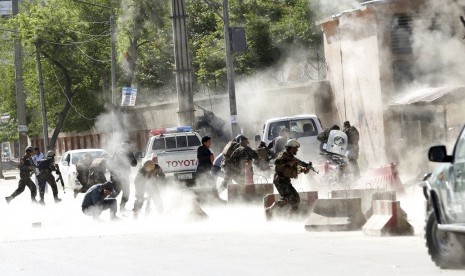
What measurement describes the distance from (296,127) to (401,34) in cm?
533

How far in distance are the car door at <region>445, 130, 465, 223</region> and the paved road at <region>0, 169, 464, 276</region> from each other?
602 mm

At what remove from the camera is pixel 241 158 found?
83.8 ft

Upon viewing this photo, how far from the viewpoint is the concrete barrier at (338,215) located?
17.7m

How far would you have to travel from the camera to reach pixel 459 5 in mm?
30922

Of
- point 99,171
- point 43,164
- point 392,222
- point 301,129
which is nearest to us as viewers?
point 392,222

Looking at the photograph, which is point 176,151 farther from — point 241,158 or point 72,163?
point 241,158

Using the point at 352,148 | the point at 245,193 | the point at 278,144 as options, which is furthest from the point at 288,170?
the point at 278,144

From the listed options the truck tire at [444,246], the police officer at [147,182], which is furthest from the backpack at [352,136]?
the truck tire at [444,246]

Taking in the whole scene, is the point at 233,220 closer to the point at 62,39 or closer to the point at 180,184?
the point at 180,184

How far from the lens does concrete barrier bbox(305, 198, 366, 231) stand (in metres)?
17.7

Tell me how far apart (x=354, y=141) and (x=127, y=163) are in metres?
5.56

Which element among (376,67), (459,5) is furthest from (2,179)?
(459,5)

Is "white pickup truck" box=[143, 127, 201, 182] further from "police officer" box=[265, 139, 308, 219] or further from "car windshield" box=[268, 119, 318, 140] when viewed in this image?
"police officer" box=[265, 139, 308, 219]

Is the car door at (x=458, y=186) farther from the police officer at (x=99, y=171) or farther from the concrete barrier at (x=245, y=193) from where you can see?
the police officer at (x=99, y=171)
